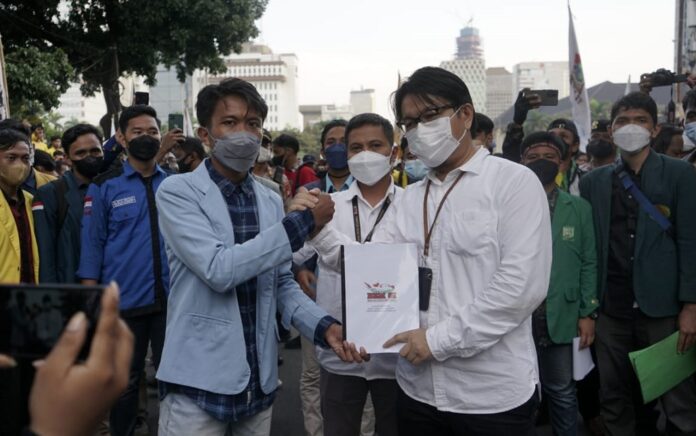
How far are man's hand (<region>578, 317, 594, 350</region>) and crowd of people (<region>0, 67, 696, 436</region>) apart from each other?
0.01 metres

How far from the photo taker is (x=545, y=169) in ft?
14.5

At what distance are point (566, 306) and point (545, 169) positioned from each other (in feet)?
2.86

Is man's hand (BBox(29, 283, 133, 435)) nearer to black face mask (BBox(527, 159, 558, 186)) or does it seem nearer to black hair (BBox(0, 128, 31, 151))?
black hair (BBox(0, 128, 31, 151))

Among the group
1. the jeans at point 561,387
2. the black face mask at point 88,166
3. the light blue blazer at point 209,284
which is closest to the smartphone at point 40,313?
the light blue blazer at point 209,284

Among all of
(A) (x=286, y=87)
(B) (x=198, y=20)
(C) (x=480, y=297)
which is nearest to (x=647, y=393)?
(C) (x=480, y=297)

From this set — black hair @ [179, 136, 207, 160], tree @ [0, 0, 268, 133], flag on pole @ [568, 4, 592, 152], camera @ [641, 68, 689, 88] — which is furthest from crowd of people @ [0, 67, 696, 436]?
tree @ [0, 0, 268, 133]

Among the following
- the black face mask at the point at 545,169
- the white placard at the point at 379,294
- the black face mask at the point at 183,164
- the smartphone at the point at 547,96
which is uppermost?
the smartphone at the point at 547,96

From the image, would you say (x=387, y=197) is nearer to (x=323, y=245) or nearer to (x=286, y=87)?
(x=323, y=245)

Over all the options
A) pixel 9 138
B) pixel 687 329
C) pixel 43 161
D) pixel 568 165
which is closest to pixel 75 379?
pixel 9 138

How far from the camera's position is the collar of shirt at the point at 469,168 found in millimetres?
2525

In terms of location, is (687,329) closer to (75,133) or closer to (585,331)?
(585,331)

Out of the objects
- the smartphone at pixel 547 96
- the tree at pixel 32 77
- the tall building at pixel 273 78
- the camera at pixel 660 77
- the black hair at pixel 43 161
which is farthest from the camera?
the tall building at pixel 273 78

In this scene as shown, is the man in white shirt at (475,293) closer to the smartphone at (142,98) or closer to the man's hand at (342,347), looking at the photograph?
the man's hand at (342,347)

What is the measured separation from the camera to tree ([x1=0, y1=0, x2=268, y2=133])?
18719 mm
